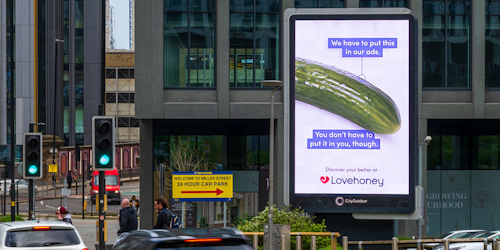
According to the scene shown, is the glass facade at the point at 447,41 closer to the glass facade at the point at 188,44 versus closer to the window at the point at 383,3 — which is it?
the window at the point at 383,3

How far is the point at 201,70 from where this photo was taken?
25844 millimetres

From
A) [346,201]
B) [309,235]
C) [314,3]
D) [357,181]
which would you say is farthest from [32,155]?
[314,3]

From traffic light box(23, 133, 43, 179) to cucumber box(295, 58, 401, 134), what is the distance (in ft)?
27.1

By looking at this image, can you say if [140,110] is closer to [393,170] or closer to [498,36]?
[393,170]

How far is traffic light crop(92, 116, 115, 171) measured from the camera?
1250cm

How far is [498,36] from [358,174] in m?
10.2

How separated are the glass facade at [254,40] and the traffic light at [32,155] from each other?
980 cm

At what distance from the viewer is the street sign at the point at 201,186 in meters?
23.2

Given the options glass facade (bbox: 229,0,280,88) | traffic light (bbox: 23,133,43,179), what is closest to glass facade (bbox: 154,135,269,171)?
glass facade (bbox: 229,0,280,88)

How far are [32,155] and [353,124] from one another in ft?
32.9

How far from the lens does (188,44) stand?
25.6 meters

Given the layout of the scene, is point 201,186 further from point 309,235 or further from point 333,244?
point 333,244

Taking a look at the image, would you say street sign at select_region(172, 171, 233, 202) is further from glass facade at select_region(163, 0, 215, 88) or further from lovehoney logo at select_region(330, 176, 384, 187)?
lovehoney logo at select_region(330, 176, 384, 187)

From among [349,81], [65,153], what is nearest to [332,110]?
[349,81]
